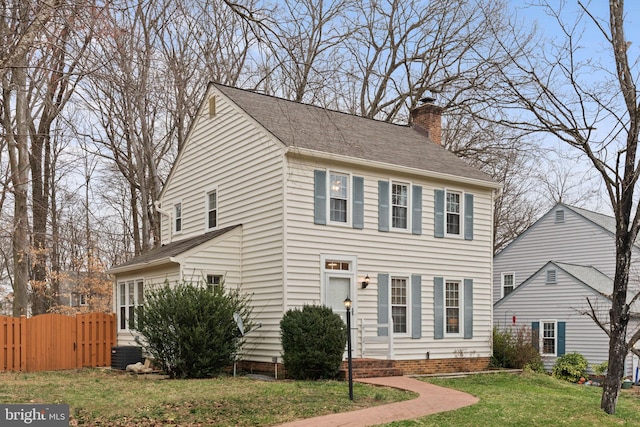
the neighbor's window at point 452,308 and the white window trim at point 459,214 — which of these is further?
the white window trim at point 459,214

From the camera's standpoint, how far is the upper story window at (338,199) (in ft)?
53.3

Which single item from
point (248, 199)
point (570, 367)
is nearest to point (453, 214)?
point (248, 199)

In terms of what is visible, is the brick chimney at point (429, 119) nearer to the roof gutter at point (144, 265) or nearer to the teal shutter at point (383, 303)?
the teal shutter at point (383, 303)

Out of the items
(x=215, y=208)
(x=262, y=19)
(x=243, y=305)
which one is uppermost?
(x=262, y=19)

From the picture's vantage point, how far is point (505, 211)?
37.1 meters

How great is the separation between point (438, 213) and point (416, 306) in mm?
2682

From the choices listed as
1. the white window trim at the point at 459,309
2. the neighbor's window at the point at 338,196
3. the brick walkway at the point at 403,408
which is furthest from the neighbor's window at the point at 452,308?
the neighbor's window at the point at 338,196

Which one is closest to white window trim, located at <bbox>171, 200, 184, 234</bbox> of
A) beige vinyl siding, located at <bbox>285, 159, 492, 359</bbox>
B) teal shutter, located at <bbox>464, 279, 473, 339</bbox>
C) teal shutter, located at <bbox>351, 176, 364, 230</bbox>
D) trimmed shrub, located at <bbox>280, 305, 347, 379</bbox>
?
beige vinyl siding, located at <bbox>285, 159, 492, 359</bbox>

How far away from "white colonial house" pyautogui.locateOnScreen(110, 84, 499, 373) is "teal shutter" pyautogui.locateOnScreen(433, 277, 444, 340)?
0.03m

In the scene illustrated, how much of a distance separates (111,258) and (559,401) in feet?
93.1

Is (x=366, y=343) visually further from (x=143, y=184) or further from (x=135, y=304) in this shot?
(x=143, y=184)

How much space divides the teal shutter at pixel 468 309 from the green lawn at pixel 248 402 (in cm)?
375

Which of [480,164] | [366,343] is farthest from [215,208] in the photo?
[480,164]

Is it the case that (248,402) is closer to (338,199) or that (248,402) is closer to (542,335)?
(338,199)
